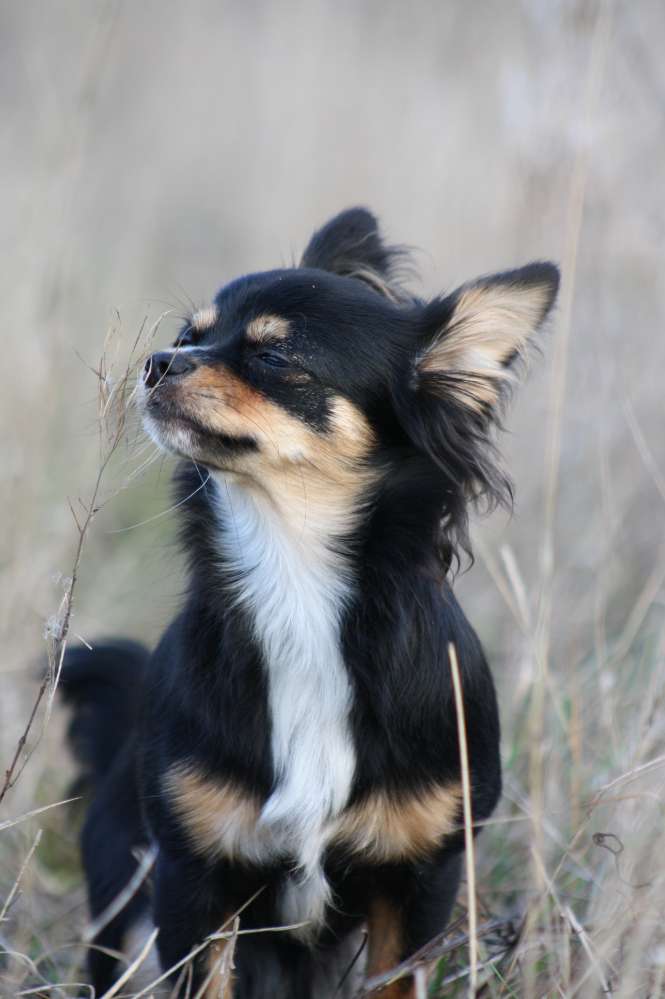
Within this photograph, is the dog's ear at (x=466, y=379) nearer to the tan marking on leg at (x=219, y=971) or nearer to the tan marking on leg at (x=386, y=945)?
the tan marking on leg at (x=386, y=945)

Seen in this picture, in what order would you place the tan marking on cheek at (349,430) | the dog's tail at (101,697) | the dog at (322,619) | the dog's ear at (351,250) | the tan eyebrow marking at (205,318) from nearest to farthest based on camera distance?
the dog at (322,619), the tan marking on cheek at (349,430), the tan eyebrow marking at (205,318), the dog's ear at (351,250), the dog's tail at (101,697)

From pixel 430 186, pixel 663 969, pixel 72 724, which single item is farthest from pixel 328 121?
pixel 663 969

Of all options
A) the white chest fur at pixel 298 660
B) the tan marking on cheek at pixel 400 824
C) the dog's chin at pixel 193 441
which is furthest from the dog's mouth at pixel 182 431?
the tan marking on cheek at pixel 400 824

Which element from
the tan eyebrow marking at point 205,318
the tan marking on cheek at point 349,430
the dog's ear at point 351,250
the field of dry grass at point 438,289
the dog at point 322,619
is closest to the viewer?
the dog at point 322,619

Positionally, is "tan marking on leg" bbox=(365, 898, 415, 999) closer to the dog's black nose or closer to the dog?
the dog

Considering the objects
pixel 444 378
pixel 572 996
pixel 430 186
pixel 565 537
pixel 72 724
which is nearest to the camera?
pixel 572 996

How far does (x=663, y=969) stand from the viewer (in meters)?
2.43

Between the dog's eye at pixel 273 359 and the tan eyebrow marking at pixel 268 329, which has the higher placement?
the tan eyebrow marking at pixel 268 329

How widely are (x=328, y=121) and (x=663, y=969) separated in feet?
22.0

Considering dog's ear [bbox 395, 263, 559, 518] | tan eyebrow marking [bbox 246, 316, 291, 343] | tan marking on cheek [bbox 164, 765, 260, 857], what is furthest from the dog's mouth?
tan marking on cheek [bbox 164, 765, 260, 857]

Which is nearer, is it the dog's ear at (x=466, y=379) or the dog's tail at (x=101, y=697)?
the dog's ear at (x=466, y=379)

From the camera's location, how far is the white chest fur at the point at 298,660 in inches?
103

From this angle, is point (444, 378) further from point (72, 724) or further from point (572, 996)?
point (72, 724)

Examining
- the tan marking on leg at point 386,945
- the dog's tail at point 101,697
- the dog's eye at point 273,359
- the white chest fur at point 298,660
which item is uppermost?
the dog's eye at point 273,359
